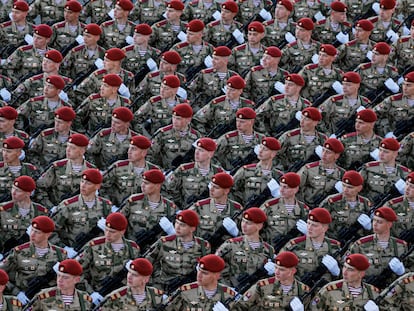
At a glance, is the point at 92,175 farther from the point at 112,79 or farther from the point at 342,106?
the point at 342,106

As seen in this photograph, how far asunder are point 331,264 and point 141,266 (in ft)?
6.81

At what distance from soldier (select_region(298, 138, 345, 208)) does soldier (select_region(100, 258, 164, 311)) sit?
275 cm

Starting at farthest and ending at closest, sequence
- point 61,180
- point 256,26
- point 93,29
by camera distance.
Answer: point 256,26, point 93,29, point 61,180

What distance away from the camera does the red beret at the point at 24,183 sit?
13.2 metres

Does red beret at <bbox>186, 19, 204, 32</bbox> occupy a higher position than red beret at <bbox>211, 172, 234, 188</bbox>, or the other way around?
red beret at <bbox>211, 172, 234, 188</bbox>

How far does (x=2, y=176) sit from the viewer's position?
14.1 m

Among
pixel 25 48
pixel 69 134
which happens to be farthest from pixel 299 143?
pixel 25 48

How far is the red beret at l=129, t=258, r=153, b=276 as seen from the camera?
12.2 m

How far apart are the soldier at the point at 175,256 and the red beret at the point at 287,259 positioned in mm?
976

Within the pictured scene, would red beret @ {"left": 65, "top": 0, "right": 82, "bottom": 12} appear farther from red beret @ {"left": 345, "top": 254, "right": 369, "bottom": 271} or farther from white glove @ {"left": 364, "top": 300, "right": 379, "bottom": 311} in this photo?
white glove @ {"left": 364, "top": 300, "right": 379, "bottom": 311}

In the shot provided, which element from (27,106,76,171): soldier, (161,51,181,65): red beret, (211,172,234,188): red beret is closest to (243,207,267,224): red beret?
(211,172,234,188): red beret

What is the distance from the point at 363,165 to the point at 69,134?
10.6 feet

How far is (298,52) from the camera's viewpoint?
17.1 meters

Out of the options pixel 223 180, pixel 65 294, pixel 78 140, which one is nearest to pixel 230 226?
pixel 223 180
